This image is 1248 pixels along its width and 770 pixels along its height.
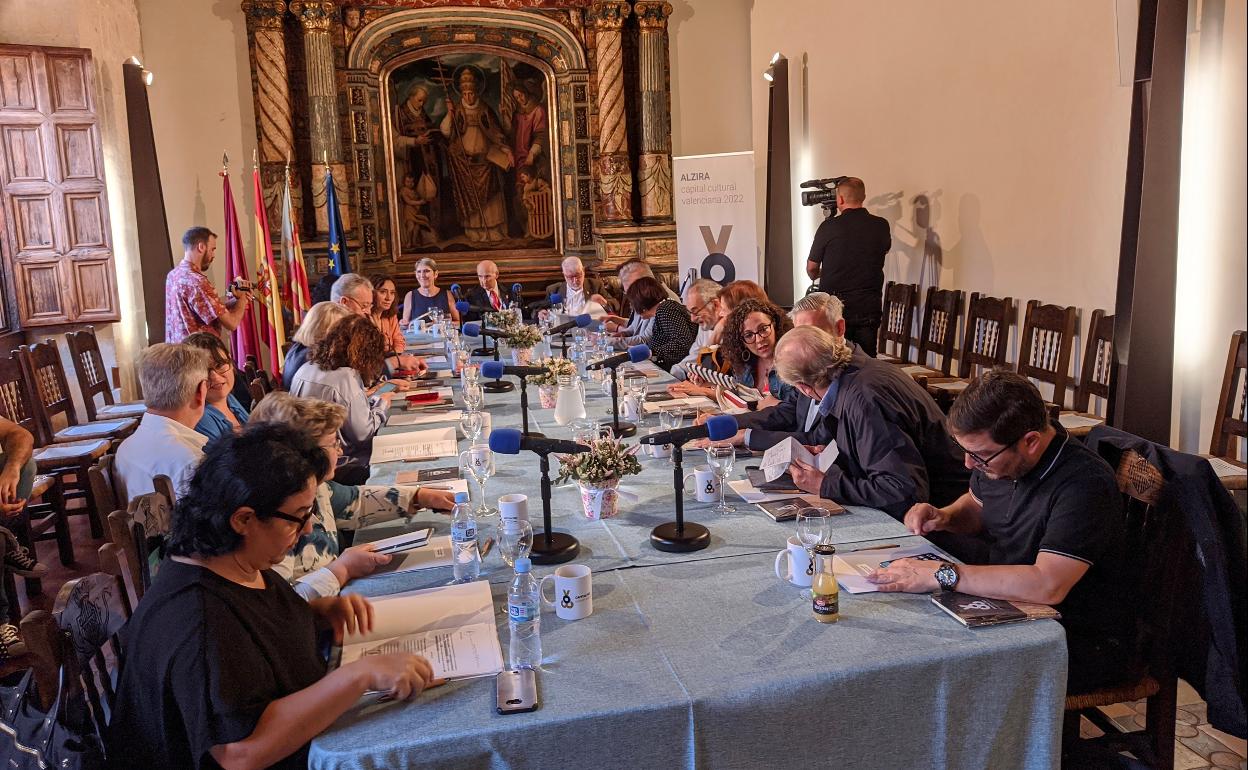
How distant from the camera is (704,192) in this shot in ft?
33.5

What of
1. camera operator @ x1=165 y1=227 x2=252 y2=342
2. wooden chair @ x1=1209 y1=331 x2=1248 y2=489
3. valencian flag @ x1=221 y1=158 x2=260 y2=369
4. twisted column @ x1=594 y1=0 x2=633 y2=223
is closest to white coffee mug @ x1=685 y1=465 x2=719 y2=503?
wooden chair @ x1=1209 y1=331 x2=1248 y2=489

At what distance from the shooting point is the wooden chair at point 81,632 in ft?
5.78

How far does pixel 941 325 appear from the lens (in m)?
7.21

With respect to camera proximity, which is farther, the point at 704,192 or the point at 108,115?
the point at 704,192

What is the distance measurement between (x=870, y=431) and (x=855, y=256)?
4573 millimetres

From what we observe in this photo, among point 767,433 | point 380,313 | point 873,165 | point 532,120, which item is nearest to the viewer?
point 767,433

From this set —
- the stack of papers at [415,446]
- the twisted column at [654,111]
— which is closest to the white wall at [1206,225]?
the stack of papers at [415,446]

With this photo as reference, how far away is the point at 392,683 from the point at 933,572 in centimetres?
122

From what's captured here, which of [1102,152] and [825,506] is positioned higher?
[1102,152]

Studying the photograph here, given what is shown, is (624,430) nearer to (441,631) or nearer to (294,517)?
(441,631)

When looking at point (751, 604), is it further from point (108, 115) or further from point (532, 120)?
point (532, 120)

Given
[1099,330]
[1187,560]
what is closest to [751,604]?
[1187,560]

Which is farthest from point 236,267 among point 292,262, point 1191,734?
point 1191,734

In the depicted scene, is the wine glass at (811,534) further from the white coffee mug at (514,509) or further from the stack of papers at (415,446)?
the stack of papers at (415,446)
